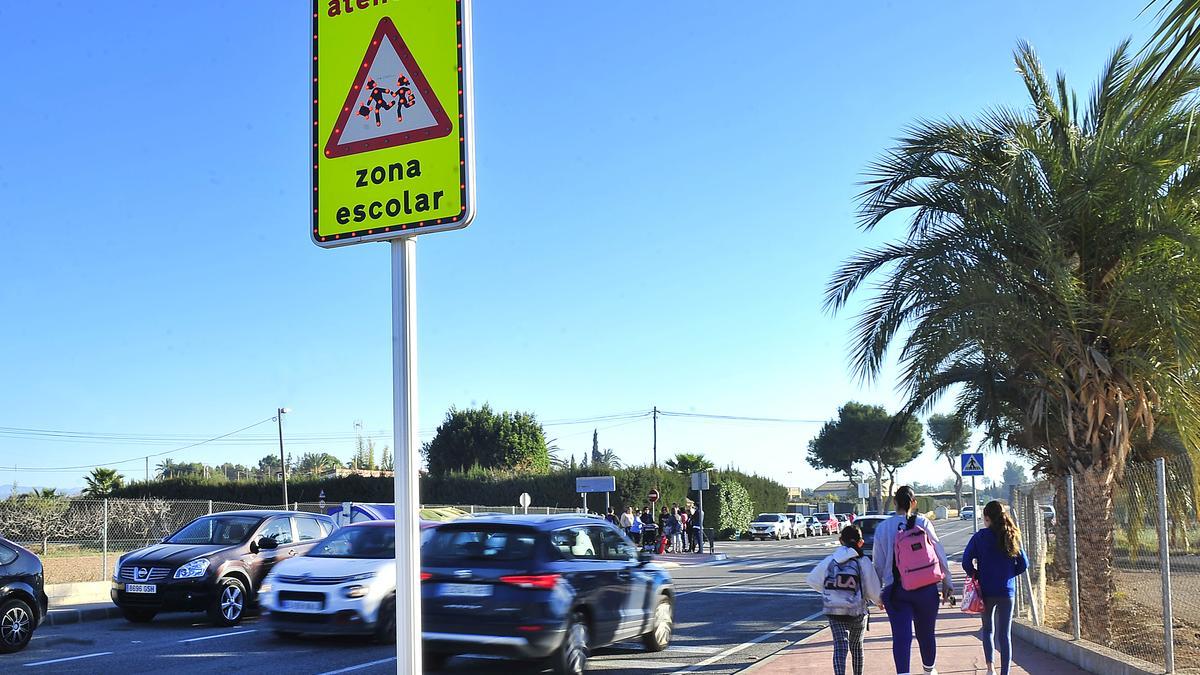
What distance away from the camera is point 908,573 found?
8.86 m

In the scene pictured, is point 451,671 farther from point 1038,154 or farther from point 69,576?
point 69,576

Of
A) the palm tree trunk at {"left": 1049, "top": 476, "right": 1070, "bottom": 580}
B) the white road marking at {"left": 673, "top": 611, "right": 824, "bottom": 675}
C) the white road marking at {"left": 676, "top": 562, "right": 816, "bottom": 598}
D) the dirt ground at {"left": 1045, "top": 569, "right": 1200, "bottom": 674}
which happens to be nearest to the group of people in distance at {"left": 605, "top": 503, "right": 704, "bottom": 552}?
the white road marking at {"left": 676, "top": 562, "right": 816, "bottom": 598}

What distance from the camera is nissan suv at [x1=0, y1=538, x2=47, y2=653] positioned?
12031mm

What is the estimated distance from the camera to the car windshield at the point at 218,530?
16.2 meters

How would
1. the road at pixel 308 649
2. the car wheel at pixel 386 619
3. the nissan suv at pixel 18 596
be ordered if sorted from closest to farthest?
the road at pixel 308 649
the nissan suv at pixel 18 596
the car wheel at pixel 386 619

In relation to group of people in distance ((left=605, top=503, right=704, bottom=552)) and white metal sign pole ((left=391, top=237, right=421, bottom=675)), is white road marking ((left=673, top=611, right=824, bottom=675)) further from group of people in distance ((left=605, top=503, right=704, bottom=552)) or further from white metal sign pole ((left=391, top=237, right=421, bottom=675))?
group of people in distance ((left=605, top=503, right=704, bottom=552))

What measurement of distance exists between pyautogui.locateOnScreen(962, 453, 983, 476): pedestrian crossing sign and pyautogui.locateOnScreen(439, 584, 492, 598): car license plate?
15.5m

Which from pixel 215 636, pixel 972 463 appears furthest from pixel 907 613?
pixel 972 463

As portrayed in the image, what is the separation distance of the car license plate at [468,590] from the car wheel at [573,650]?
86 cm

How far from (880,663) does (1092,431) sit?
4.23m

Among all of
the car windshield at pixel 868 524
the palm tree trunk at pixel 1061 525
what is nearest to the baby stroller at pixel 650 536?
the car windshield at pixel 868 524

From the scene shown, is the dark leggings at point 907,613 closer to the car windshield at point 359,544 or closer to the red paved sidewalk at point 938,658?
the red paved sidewalk at point 938,658

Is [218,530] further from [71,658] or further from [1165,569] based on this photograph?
[1165,569]

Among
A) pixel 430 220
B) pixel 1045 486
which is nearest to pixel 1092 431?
pixel 1045 486
